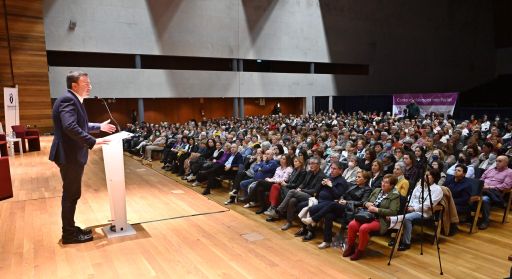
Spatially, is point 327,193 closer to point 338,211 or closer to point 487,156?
point 338,211

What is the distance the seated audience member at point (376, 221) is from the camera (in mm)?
3768

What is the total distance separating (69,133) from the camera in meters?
3.12

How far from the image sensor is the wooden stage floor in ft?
10.4

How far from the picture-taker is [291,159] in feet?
19.0

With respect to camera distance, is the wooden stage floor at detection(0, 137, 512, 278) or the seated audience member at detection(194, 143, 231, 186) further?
the seated audience member at detection(194, 143, 231, 186)

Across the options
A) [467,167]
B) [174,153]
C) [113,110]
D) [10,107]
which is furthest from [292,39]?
[467,167]

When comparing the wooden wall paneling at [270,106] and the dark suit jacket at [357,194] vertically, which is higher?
the wooden wall paneling at [270,106]

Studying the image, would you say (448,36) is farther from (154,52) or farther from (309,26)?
(154,52)

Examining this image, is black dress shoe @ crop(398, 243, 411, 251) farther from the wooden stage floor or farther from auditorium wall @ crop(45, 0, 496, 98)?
auditorium wall @ crop(45, 0, 496, 98)

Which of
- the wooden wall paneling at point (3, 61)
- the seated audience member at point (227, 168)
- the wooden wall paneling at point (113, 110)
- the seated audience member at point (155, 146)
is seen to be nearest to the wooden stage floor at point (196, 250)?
the seated audience member at point (227, 168)

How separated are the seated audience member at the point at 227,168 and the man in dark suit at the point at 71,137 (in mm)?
3419

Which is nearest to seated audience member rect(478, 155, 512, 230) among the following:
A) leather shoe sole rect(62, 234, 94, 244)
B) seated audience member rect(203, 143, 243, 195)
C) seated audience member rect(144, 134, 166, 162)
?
seated audience member rect(203, 143, 243, 195)

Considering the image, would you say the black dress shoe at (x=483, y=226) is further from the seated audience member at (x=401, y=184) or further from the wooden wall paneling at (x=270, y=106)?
the wooden wall paneling at (x=270, y=106)

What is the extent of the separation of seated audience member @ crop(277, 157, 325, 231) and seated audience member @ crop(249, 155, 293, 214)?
45 cm
